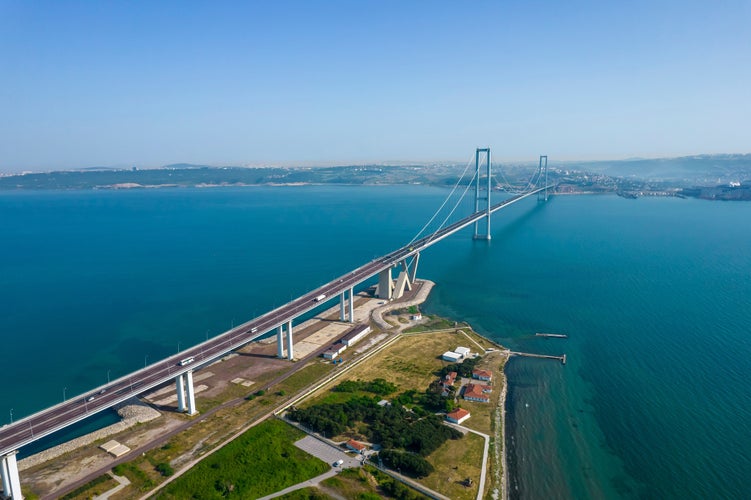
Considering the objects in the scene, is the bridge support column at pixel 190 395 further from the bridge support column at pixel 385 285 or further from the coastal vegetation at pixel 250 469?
the bridge support column at pixel 385 285

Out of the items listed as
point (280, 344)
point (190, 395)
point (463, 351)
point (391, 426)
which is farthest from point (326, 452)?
point (463, 351)

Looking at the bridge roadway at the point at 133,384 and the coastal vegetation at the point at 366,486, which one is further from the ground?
the bridge roadway at the point at 133,384

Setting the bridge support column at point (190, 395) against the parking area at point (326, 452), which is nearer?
the parking area at point (326, 452)

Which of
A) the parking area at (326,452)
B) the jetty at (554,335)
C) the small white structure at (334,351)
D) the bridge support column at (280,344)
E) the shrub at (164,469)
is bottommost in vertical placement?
→ the parking area at (326,452)

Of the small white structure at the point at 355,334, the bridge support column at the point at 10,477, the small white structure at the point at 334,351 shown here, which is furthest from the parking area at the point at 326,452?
the small white structure at the point at 355,334

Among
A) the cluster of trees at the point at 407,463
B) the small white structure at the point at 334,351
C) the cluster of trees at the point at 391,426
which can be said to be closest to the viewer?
the cluster of trees at the point at 407,463

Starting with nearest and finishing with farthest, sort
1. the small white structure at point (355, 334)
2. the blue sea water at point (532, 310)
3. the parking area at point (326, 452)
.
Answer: the parking area at point (326, 452), the blue sea water at point (532, 310), the small white structure at point (355, 334)

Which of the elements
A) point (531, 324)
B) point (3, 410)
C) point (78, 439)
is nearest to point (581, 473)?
point (531, 324)
